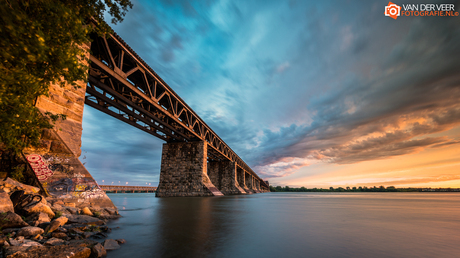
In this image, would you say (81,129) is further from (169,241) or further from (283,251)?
(283,251)

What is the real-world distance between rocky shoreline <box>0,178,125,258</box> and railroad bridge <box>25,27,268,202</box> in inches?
52.9

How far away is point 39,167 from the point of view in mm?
5758

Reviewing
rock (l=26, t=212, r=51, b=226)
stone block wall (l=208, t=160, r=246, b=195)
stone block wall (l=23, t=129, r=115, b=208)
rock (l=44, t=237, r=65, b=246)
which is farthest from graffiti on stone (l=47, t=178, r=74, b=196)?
stone block wall (l=208, t=160, r=246, b=195)

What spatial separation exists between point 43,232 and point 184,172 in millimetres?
21473

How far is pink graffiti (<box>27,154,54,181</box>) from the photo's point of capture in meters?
5.65

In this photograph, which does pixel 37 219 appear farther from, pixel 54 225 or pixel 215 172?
pixel 215 172

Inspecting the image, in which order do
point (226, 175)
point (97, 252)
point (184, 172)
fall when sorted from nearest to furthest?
point (97, 252) → point (184, 172) → point (226, 175)

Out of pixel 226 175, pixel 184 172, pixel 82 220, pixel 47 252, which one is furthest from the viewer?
pixel 226 175

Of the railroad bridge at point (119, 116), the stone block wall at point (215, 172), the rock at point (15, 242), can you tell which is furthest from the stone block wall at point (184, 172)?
the rock at point (15, 242)

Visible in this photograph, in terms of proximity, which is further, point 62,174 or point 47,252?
point 62,174

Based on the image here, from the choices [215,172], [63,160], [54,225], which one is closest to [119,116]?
[63,160]

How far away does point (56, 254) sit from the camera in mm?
2188

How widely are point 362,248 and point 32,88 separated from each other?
7476 millimetres

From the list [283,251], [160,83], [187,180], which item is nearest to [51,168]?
[283,251]
